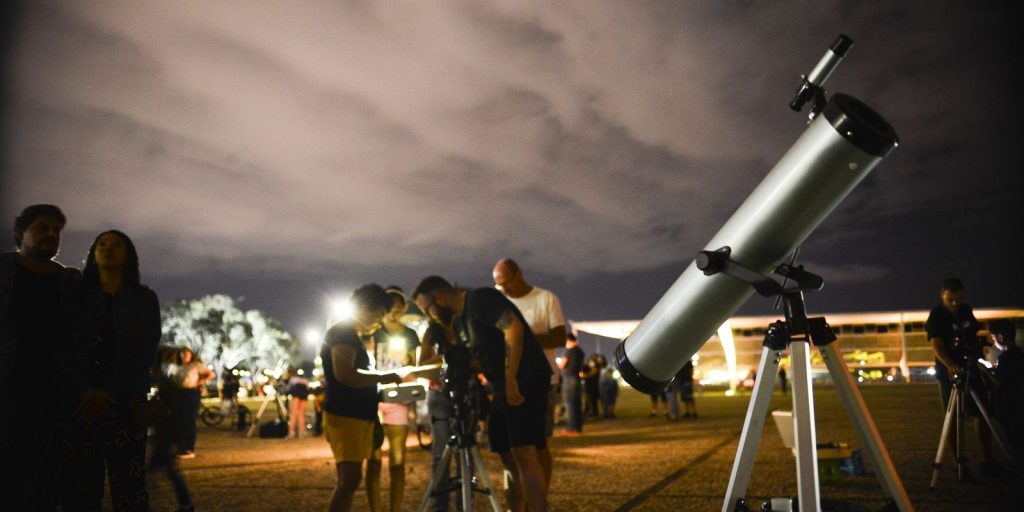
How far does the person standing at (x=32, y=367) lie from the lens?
320 cm

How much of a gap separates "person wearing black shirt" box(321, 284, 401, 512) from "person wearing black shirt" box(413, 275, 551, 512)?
0.57 metres

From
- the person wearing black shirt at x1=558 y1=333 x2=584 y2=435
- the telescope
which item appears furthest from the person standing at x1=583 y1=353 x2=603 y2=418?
the telescope

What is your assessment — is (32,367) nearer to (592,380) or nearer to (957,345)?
(957,345)

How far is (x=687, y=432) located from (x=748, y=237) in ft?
36.1

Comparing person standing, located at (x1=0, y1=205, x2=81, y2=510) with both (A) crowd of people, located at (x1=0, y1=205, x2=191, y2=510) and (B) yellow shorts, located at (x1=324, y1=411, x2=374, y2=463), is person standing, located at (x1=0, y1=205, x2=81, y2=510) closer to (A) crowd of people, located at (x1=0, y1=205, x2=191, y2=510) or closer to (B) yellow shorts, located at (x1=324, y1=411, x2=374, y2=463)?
(A) crowd of people, located at (x1=0, y1=205, x2=191, y2=510)

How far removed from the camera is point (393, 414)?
5.31 meters

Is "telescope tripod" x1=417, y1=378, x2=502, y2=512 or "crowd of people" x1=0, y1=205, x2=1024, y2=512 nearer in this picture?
"crowd of people" x1=0, y1=205, x2=1024, y2=512

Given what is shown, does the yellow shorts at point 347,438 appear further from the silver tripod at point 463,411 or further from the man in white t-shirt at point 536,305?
the man in white t-shirt at point 536,305

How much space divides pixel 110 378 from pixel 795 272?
3.06 metres

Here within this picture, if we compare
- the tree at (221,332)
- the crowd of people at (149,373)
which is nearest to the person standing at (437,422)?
the crowd of people at (149,373)

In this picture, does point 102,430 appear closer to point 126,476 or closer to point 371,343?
point 126,476

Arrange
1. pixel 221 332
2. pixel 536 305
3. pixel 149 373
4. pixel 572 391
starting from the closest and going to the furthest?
pixel 149 373, pixel 536 305, pixel 572 391, pixel 221 332

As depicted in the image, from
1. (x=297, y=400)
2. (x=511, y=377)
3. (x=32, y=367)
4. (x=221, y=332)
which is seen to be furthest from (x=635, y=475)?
(x=221, y=332)

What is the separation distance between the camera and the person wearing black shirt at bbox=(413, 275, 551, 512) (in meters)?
4.07
